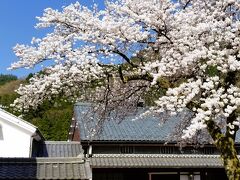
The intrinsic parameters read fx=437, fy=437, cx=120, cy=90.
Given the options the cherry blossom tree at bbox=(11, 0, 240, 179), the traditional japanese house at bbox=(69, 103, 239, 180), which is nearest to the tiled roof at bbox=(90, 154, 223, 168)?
the traditional japanese house at bbox=(69, 103, 239, 180)

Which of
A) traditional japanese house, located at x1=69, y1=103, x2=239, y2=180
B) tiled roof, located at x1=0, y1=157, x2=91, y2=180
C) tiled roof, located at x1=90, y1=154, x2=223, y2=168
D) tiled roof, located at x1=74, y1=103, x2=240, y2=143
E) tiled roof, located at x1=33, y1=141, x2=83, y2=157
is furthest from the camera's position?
tiled roof, located at x1=33, y1=141, x2=83, y2=157

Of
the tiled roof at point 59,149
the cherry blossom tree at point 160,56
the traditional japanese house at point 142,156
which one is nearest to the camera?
the cherry blossom tree at point 160,56

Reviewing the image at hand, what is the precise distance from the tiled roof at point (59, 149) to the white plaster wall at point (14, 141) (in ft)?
9.61

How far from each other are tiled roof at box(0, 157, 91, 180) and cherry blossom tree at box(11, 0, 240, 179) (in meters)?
4.14

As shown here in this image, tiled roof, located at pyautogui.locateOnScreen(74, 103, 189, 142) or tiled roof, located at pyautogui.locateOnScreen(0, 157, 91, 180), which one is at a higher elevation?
tiled roof, located at pyautogui.locateOnScreen(74, 103, 189, 142)

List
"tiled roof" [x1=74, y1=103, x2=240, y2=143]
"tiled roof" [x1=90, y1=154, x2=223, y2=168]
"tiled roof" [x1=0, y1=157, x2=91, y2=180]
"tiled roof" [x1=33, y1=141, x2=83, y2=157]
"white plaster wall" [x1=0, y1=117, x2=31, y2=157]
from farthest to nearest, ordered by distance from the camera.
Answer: "tiled roof" [x1=33, y1=141, x2=83, y2=157] < "tiled roof" [x1=74, y1=103, x2=240, y2=143] < "white plaster wall" [x1=0, y1=117, x2=31, y2=157] < "tiled roof" [x1=90, y1=154, x2=223, y2=168] < "tiled roof" [x1=0, y1=157, x2=91, y2=180]

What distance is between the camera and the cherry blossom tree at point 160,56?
938 centimetres

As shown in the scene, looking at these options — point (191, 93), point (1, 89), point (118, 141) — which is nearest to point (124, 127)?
point (118, 141)

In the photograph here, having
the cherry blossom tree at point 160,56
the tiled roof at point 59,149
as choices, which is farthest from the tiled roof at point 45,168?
the tiled roof at point 59,149

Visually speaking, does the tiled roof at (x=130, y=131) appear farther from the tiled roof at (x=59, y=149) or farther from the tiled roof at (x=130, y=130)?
the tiled roof at (x=59, y=149)

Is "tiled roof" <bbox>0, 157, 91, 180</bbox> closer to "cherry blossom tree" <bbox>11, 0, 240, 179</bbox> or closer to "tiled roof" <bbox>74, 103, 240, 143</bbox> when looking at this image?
"cherry blossom tree" <bbox>11, 0, 240, 179</bbox>

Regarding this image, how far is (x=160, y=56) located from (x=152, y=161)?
1186cm

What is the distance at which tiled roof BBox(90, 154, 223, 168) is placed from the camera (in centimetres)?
2135

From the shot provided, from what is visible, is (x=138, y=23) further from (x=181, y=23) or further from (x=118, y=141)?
(x=118, y=141)
